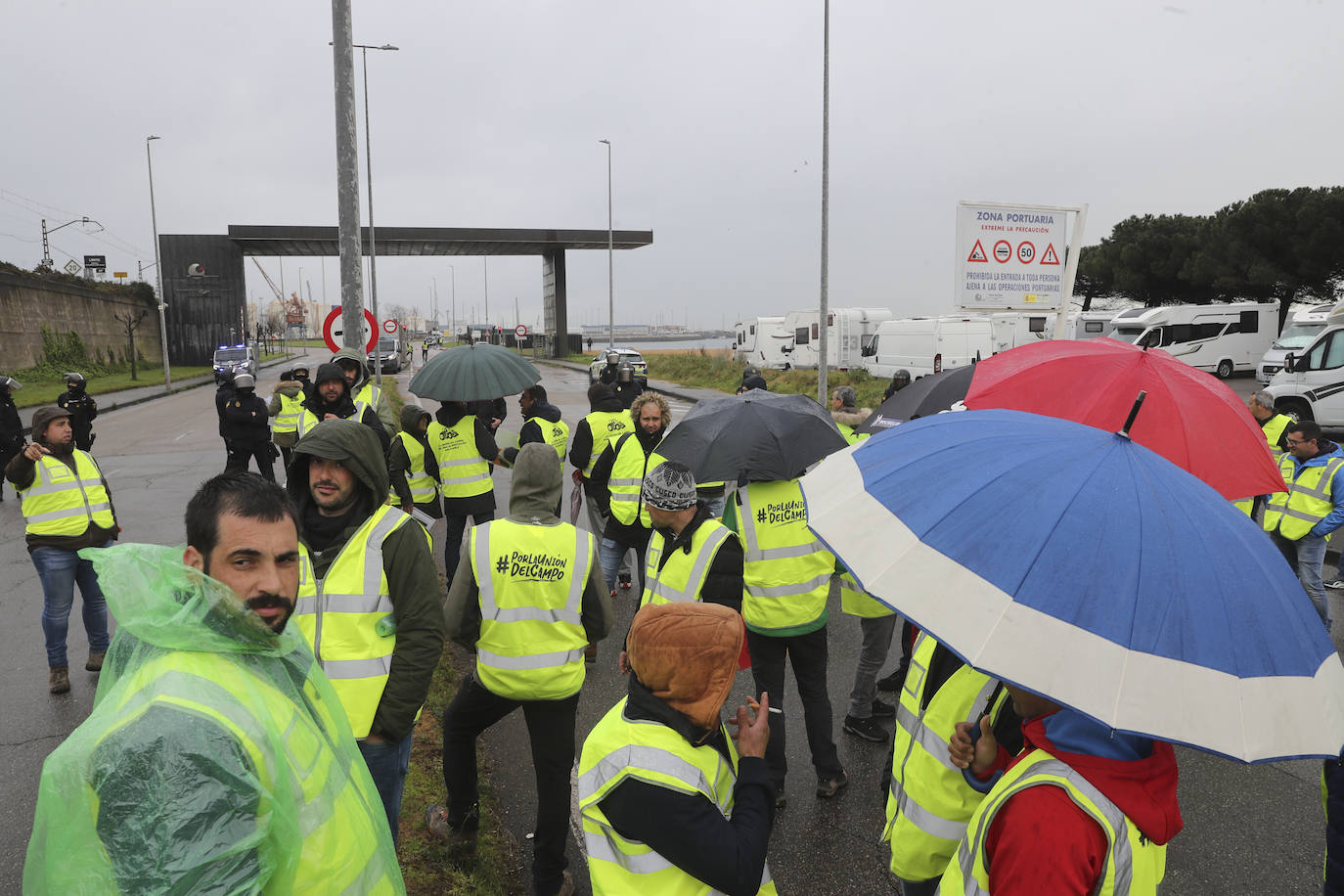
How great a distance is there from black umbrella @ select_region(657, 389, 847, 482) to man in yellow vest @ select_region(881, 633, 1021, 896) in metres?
1.61

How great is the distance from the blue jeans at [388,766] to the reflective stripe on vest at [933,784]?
1.72 meters

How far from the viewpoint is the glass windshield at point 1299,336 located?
79.1ft

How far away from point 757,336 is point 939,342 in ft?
37.7

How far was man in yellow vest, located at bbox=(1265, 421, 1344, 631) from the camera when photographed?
632 cm

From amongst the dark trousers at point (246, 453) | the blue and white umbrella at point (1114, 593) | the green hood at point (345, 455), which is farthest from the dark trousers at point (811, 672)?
the dark trousers at point (246, 453)

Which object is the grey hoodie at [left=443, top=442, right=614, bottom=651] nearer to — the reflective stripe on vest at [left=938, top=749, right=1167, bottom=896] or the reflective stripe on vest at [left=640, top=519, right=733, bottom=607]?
the reflective stripe on vest at [left=640, top=519, right=733, bottom=607]

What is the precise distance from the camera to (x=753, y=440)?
13.5 ft

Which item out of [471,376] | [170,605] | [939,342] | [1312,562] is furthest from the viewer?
[939,342]

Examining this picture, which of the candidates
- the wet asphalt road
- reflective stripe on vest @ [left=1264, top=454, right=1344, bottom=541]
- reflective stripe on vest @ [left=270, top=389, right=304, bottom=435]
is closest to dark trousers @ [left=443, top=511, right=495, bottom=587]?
the wet asphalt road

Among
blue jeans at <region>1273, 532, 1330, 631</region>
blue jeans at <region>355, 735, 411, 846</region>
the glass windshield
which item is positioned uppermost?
the glass windshield

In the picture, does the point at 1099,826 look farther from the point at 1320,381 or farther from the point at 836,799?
the point at 1320,381

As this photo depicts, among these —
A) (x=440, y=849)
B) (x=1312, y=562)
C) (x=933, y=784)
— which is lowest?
(x=440, y=849)

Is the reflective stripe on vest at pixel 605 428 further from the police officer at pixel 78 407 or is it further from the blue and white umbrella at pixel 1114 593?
the police officer at pixel 78 407

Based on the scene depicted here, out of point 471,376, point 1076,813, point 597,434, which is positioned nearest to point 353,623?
point 1076,813
